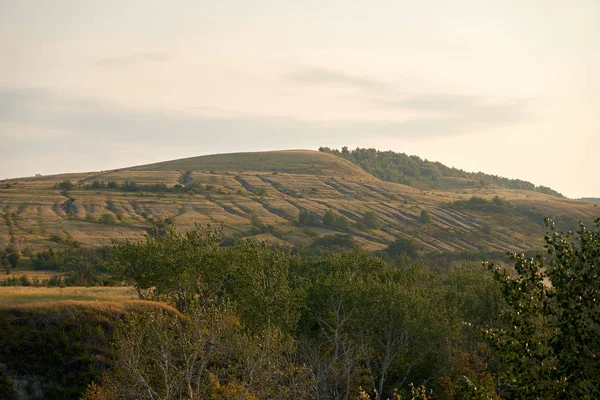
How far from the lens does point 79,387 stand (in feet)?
155

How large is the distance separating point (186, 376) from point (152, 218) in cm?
16673

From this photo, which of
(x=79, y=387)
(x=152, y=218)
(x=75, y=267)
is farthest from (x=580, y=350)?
(x=152, y=218)

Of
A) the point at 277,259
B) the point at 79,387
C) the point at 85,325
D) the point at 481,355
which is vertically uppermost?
the point at 277,259

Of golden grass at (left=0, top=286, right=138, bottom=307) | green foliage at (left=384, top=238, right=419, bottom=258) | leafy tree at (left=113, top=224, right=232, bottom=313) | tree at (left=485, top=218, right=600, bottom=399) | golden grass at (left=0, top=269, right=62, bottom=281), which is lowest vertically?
golden grass at (left=0, top=269, right=62, bottom=281)

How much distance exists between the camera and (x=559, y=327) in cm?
2155

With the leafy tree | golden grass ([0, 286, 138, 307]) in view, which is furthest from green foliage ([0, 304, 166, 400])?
the leafy tree

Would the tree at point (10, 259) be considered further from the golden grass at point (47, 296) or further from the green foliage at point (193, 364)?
the green foliage at point (193, 364)

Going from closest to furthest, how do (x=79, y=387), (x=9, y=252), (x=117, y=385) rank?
(x=117, y=385) → (x=79, y=387) → (x=9, y=252)

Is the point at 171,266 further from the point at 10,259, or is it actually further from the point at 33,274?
the point at 10,259

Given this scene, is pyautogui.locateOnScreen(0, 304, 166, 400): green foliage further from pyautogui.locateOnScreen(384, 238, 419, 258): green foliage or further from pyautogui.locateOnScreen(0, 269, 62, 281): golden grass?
pyautogui.locateOnScreen(384, 238, 419, 258): green foliage

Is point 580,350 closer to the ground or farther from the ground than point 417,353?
farther from the ground

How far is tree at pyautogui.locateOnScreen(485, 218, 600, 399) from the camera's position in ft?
68.9

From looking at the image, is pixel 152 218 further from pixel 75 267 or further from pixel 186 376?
pixel 186 376

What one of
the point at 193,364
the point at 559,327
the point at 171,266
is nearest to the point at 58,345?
the point at 171,266
